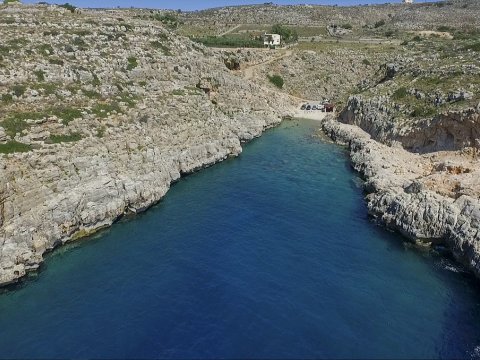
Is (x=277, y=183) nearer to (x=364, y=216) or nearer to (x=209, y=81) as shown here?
(x=364, y=216)

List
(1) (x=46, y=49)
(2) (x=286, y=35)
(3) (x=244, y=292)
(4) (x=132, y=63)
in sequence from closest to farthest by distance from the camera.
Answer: (3) (x=244, y=292) → (1) (x=46, y=49) → (4) (x=132, y=63) → (2) (x=286, y=35)

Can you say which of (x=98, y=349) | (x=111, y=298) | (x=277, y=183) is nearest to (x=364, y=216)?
(x=277, y=183)

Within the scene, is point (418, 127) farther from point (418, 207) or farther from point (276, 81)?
point (276, 81)

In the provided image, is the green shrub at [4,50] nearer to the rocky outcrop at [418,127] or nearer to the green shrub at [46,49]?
the green shrub at [46,49]

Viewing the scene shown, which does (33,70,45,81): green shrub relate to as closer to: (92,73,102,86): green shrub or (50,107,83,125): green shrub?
(92,73,102,86): green shrub

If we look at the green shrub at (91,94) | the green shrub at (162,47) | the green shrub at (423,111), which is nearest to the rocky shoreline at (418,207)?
the green shrub at (423,111)

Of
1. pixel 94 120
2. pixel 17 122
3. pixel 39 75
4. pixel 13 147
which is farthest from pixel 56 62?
pixel 13 147

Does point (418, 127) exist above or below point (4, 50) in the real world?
below
